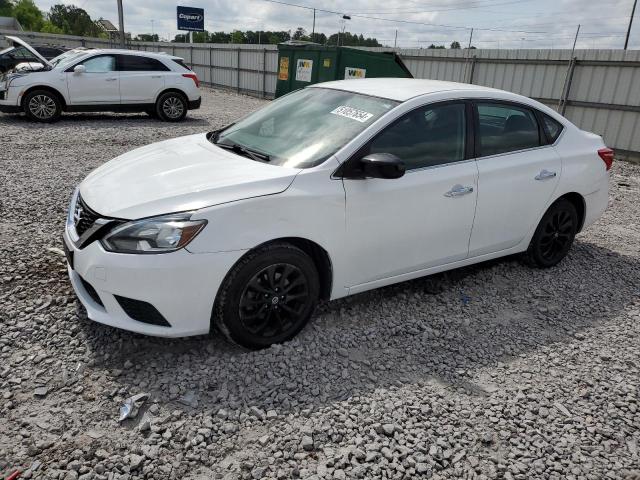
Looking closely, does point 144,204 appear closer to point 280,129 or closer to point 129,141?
point 280,129

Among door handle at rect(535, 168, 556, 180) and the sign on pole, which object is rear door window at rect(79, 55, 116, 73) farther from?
the sign on pole

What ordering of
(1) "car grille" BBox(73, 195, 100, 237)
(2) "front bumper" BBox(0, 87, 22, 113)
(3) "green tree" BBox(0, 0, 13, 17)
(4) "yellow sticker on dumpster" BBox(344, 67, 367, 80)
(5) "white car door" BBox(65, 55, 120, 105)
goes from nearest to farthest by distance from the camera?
1. (1) "car grille" BBox(73, 195, 100, 237)
2. (2) "front bumper" BBox(0, 87, 22, 113)
3. (5) "white car door" BBox(65, 55, 120, 105)
4. (4) "yellow sticker on dumpster" BBox(344, 67, 367, 80)
5. (3) "green tree" BBox(0, 0, 13, 17)

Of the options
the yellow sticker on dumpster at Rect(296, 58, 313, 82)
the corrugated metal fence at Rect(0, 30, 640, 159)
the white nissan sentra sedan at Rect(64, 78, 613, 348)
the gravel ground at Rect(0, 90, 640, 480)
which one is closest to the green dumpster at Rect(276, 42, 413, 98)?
the yellow sticker on dumpster at Rect(296, 58, 313, 82)

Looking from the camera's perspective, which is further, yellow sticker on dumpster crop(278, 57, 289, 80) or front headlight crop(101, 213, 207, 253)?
yellow sticker on dumpster crop(278, 57, 289, 80)

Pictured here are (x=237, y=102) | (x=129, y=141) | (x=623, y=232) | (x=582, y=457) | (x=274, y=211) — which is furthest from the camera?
(x=237, y=102)

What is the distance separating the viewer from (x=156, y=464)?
2.42m

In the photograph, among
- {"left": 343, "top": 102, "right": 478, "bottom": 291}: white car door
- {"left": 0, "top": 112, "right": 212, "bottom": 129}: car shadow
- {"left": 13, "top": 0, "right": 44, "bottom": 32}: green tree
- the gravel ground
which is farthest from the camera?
{"left": 13, "top": 0, "right": 44, "bottom": 32}: green tree

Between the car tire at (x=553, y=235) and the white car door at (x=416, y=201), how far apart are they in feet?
3.44

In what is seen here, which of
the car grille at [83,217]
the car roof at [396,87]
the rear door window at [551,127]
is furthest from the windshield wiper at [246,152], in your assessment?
the rear door window at [551,127]

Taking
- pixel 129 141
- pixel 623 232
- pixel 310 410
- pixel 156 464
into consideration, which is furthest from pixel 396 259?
pixel 129 141

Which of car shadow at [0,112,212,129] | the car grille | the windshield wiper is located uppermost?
the windshield wiper

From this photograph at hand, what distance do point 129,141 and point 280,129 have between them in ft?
23.3

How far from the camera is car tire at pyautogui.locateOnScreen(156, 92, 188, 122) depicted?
12.5 metres

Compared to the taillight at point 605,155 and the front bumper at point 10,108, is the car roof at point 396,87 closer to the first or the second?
the taillight at point 605,155
